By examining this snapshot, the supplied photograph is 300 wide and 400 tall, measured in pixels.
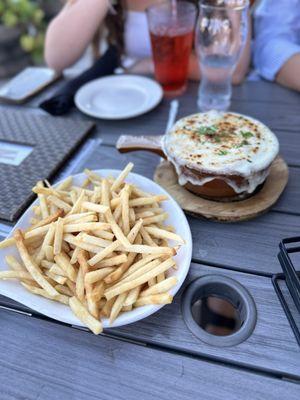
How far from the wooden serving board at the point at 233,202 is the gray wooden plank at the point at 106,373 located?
0.40 m

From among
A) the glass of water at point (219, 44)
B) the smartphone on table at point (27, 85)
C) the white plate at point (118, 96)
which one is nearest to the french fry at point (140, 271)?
the white plate at point (118, 96)

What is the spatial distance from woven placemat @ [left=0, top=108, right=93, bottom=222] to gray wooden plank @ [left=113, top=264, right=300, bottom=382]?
500 mm

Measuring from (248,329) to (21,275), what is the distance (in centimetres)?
47

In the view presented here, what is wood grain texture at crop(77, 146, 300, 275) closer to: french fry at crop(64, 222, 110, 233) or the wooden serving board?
the wooden serving board

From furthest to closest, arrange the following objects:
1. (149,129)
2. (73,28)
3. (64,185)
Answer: (73,28) → (149,129) → (64,185)

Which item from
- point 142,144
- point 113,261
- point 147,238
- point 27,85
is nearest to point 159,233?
point 147,238

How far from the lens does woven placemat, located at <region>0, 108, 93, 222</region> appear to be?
1.04 metres

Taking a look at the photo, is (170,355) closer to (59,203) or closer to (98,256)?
(98,256)

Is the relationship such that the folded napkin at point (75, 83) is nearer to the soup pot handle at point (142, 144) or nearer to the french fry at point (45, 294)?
the soup pot handle at point (142, 144)

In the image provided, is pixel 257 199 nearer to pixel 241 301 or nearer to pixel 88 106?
pixel 241 301

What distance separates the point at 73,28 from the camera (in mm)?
1669

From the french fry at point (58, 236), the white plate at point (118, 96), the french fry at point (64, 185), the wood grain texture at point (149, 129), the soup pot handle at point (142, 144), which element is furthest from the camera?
the white plate at point (118, 96)

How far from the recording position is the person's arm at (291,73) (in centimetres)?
152

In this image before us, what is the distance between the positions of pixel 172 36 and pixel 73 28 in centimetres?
52
